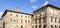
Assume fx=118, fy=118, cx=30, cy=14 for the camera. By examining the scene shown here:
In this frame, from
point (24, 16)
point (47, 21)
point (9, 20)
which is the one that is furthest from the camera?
point (24, 16)

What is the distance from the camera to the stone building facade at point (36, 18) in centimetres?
3906

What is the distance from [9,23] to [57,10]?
1719cm

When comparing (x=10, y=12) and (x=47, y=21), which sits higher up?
(x=10, y=12)

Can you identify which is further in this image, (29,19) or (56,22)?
(29,19)

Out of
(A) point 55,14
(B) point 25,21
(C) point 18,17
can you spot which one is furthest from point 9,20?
(A) point 55,14

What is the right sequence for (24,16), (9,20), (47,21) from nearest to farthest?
1. (47,21)
2. (9,20)
3. (24,16)

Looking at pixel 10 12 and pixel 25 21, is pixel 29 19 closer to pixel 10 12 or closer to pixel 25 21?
pixel 25 21

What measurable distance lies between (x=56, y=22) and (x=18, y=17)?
13626mm

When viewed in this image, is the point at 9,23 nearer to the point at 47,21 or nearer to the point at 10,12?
the point at 10,12

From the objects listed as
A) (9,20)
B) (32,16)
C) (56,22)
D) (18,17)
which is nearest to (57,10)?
(56,22)

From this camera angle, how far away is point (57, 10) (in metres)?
40.5

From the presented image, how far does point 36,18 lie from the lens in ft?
145

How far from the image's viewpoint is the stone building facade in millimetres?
39059

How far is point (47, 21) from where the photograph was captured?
38.4 meters
